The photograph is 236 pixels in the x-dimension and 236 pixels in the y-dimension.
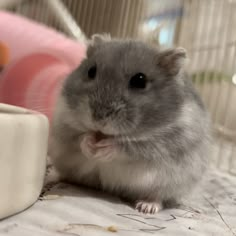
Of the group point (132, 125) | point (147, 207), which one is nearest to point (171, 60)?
point (132, 125)

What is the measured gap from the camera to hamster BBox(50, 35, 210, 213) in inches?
43.8

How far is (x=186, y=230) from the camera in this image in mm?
1128

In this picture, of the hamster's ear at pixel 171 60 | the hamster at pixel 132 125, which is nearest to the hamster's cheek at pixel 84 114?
the hamster at pixel 132 125

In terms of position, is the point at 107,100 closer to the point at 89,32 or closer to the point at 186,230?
the point at 186,230

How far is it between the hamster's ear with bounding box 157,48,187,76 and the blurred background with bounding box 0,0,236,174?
2.07ft

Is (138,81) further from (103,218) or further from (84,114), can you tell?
(103,218)

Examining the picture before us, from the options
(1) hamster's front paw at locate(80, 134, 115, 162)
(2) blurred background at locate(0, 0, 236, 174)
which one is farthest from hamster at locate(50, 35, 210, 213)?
(2) blurred background at locate(0, 0, 236, 174)

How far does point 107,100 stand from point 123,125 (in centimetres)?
7

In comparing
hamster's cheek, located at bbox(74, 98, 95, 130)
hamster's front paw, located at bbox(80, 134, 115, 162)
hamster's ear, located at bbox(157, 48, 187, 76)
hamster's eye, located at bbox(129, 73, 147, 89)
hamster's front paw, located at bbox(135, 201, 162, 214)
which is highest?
hamster's ear, located at bbox(157, 48, 187, 76)

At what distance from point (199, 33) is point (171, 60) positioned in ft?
3.48

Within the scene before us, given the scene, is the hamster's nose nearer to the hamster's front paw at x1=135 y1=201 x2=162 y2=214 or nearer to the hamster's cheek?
the hamster's cheek

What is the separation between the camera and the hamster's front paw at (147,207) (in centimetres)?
126

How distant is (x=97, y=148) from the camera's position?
1167 mm

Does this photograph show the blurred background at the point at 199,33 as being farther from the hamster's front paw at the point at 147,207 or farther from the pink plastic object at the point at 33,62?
the hamster's front paw at the point at 147,207
